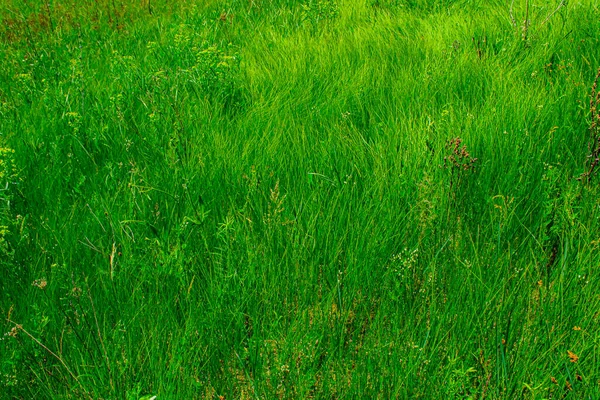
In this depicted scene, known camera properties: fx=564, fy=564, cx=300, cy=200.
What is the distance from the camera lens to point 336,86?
3.43m

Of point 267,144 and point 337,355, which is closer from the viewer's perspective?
point 337,355

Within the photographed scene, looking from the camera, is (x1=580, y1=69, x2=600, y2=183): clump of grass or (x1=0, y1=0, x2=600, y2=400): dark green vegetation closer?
(x1=0, y1=0, x2=600, y2=400): dark green vegetation

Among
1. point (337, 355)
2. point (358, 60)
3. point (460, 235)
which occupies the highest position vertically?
point (358, 60)

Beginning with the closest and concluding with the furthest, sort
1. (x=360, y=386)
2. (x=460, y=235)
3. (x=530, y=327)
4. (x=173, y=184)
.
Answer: (x=360, y=386)
(x=530, y=327)
(x=460, y=235)
(x=173, y=184)

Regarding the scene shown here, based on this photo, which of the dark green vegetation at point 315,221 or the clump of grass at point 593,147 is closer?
the dark green vegetation at point 315,221

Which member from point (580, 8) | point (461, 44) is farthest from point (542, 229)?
point (580, 8)

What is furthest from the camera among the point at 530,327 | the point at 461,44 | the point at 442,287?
the point at 461,44

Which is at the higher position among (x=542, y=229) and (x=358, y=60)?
(x=358, y=60)

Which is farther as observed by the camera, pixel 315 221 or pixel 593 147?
pixel 593 147

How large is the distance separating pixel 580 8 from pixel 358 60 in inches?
63.0

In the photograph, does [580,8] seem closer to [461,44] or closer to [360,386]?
[461,44]

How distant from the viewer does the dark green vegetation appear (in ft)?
5.65

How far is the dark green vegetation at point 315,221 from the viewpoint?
172cm

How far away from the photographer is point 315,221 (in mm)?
2260
